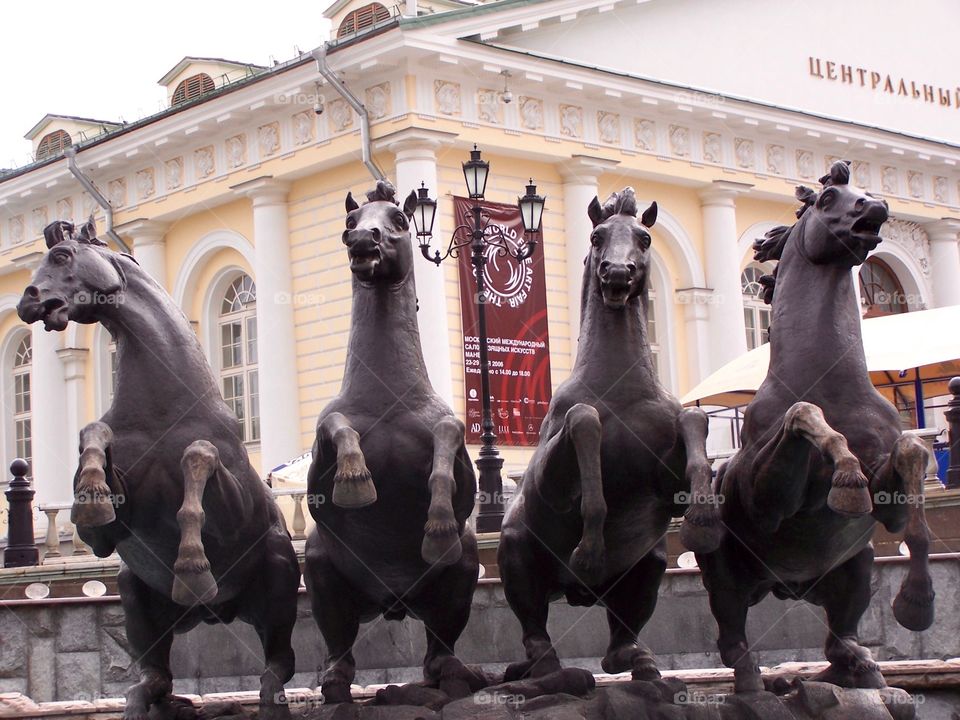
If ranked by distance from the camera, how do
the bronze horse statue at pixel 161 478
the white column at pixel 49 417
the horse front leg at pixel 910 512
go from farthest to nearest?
the white column at pixel 49 417
the bronze horse statue at pixel 161 478
the horse front leg at pixel 910 512

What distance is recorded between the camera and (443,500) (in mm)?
6406

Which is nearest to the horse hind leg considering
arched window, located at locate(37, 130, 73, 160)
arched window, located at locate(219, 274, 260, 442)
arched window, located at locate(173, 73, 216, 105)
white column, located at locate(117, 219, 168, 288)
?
arched window, located at locate(219, 274, 260, 442)

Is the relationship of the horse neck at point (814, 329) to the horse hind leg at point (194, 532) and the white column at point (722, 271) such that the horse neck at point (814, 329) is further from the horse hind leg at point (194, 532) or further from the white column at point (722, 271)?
the white column at point (722, 271)

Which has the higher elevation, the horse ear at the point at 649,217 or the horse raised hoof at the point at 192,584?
the horse ear at the point at 649,217

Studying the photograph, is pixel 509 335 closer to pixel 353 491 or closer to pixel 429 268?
pixel 429 268

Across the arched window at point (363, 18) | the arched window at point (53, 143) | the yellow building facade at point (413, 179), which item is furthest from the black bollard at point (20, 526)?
the arched window at point (53, 143)

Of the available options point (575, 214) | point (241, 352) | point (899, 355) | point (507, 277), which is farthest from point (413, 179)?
point (899, 355)

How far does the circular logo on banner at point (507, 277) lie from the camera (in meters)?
A: 23.4

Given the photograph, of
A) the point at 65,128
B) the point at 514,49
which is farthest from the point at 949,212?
the point at 65,128

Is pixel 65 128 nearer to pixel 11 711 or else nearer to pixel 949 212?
pixel 949 212

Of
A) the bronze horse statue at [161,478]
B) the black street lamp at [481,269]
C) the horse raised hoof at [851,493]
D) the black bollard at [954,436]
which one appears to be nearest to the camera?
the horse raised hoof at [851,493]

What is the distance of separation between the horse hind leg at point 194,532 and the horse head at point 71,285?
874mm

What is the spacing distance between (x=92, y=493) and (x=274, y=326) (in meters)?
18.9

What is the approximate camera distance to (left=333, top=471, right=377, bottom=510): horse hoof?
247 inches
